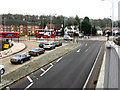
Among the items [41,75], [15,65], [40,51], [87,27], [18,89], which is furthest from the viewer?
[87,27]

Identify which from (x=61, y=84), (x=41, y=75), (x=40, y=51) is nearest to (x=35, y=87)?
(x=61, y=84)

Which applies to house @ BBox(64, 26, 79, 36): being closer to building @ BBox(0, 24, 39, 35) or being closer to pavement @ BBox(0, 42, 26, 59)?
building @ BBox(0, 24, 39, 35)

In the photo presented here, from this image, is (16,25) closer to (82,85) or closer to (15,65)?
(15,65)

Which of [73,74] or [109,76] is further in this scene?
[73,74]

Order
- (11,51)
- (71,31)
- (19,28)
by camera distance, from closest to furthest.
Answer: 1. (11,51)
2. (71,31)
3. (19,28)

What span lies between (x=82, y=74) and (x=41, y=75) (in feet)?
12.3

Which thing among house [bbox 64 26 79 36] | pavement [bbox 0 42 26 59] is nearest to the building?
house [bbox 64 26 79 36]

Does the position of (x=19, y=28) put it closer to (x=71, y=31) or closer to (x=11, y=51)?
(x=71, y=31)

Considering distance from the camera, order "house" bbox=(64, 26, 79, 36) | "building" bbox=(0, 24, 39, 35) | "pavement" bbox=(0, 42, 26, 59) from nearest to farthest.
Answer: "pavement" bbox=(0, 42, 26, 59), "house" bbox=(64, 26, 79, 36), "building" bbox=(0, 24, 39, 35)

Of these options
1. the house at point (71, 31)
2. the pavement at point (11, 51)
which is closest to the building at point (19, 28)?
the house at point (71, 31)

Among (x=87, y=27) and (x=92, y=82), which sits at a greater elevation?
(x=87, y=27)

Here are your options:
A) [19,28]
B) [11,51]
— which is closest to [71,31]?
[19,28]

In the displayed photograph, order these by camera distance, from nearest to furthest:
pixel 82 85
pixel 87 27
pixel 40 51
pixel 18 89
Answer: pixel 18 89
pixel 82 85
pixel 40 51
pixel 87 27

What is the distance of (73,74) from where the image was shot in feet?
44.4
